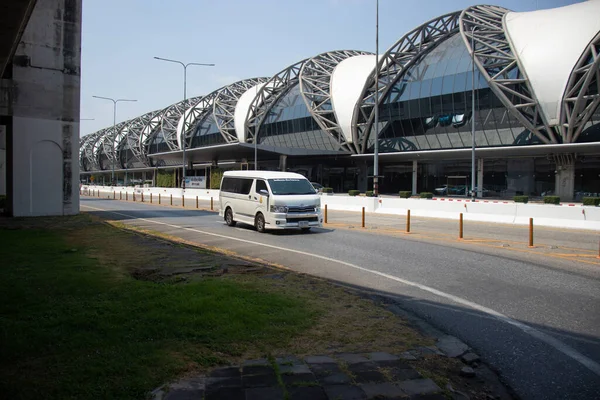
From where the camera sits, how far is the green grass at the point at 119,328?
12.8 ft

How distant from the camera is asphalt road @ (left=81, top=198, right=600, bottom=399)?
4.80m

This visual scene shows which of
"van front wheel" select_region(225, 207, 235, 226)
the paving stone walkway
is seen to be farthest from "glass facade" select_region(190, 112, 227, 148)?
the paving stone walkway

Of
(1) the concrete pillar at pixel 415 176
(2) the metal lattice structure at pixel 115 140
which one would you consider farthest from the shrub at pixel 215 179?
(2) the metal lattice structure at pixel 115 140

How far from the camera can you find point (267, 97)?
220ft

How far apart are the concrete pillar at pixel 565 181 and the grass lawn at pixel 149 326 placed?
38015 mm

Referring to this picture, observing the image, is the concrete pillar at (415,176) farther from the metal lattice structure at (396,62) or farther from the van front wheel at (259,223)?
the van front wheel at (259,223)

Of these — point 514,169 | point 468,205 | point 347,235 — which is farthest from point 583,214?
point 514,169

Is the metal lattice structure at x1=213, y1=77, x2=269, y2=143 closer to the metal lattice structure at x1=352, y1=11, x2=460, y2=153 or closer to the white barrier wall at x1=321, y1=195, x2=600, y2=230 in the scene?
the metal lattice structure at x1=352, y1=11, x2=460, y2=153

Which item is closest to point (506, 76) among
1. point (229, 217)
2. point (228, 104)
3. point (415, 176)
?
point (415, 176)

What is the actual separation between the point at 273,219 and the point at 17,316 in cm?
1077

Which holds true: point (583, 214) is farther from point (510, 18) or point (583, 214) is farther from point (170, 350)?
point (510, 18)

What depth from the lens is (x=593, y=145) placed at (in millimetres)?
36438

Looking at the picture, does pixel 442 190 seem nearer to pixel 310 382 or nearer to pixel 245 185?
pixel 245 185

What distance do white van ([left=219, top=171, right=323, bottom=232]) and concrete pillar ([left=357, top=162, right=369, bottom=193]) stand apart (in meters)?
38.8
